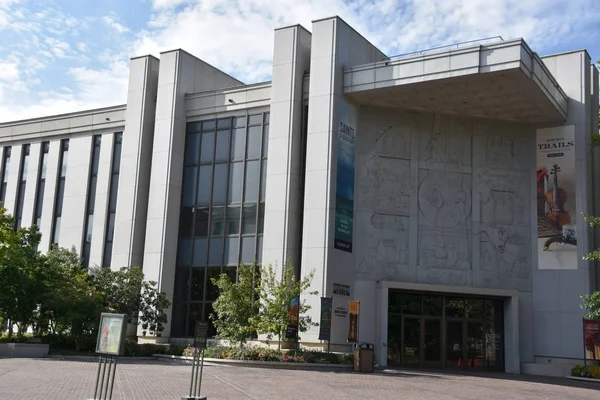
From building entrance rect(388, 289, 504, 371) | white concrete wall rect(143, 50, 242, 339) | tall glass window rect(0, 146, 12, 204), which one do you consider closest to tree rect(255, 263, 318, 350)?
building entrance rect(388, 289, 504, 371)

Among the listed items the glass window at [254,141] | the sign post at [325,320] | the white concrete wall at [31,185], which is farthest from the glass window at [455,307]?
the white concrete wall at [31,185]

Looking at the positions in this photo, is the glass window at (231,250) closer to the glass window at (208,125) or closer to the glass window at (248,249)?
the glass window at (248,249)

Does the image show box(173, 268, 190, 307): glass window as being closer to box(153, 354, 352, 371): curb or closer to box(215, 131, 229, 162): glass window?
box(215, 131, 229, 162): glass window

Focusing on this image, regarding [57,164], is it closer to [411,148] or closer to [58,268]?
[58,268]

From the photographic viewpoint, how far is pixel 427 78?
32.1 m

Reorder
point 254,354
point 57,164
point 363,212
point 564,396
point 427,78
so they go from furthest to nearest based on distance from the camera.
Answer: point 57,164
point 363,212
point 427,78
point 254,354
point 564,396

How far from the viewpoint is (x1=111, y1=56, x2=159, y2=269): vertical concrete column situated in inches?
1510

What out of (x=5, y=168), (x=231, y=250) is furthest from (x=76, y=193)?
(x=231, y=250)

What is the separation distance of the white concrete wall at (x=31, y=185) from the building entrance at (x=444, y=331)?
2413cm

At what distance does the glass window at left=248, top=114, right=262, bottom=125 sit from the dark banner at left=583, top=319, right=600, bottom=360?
723 inches

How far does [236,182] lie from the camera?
36562 millimetres

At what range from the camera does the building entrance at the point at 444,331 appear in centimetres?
3478

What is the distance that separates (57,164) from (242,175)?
48.0 feet

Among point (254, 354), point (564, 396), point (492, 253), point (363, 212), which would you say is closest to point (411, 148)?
point (363, 212)
